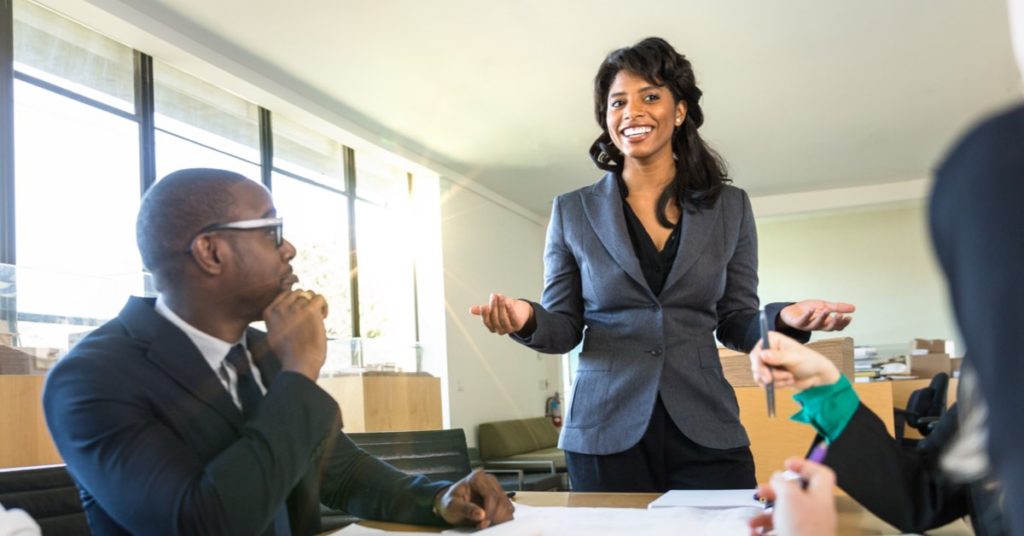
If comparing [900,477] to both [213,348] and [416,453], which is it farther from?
[416,453]

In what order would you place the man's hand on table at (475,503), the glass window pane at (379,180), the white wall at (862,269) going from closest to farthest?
the man's hand on table at (475,503) → the glass window pane at (379,180) → the white wall at (862,269)

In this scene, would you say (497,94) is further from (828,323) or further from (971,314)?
(971,314)

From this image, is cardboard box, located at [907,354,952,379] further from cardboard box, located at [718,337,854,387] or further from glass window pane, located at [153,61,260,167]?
glass window pane, located at [153,61,260,167]

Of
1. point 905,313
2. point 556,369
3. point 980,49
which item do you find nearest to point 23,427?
point 980,49

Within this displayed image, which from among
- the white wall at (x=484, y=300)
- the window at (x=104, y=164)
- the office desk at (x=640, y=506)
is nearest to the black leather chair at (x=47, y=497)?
the office desk at (x=640, y=506)

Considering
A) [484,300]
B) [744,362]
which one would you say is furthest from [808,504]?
[484,300]

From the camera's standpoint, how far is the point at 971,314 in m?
0.40

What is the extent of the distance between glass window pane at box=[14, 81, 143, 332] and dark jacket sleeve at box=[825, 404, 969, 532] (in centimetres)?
405

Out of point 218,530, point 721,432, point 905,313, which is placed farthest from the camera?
point 905,313

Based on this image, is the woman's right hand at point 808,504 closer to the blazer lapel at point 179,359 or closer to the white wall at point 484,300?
the blazer lapel at point 179,359

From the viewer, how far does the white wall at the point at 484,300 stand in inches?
389

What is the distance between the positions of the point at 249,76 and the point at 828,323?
580 cm

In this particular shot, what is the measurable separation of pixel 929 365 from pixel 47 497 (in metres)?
9.15

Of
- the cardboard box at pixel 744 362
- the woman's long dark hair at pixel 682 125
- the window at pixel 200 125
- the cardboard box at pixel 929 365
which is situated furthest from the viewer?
the cardboard box at pixel 929 365
